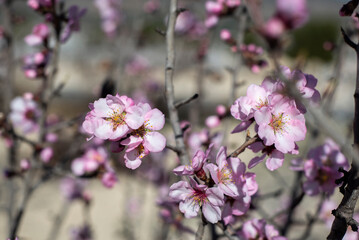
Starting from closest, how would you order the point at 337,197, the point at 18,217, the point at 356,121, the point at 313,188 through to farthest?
1. the point at 356,121
2. the point at 313,188
3. the point at 18,217
4. the point at 337,197

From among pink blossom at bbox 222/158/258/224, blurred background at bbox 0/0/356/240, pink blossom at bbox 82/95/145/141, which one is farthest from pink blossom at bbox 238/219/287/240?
blurred background at bbox 0/0/356/240

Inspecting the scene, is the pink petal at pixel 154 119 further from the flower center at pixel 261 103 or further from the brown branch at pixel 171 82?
the flower center at pixel 261 103

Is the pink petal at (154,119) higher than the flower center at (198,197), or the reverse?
the pink petal at (154,119)

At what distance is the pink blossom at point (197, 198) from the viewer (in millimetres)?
927

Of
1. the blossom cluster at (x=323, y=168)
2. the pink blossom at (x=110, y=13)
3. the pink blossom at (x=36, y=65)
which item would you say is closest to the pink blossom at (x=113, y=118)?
the blossom cluster at (x=323, y=168)

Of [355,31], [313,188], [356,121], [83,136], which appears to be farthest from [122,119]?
[355,31]

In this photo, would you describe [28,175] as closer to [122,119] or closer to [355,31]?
[122,119]

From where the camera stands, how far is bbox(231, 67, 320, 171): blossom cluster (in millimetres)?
930

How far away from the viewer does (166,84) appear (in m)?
1.14

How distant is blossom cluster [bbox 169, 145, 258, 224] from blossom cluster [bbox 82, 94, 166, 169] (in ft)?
0.35

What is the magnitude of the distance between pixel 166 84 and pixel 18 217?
A: 1.01 metres

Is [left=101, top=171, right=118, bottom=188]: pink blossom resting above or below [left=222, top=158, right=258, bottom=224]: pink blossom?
below

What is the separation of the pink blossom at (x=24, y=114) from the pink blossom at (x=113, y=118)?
62.4 inches

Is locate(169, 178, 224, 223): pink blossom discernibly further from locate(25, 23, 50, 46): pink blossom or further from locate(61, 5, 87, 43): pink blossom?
locate(25, 23, 50, 46): pink blossom
